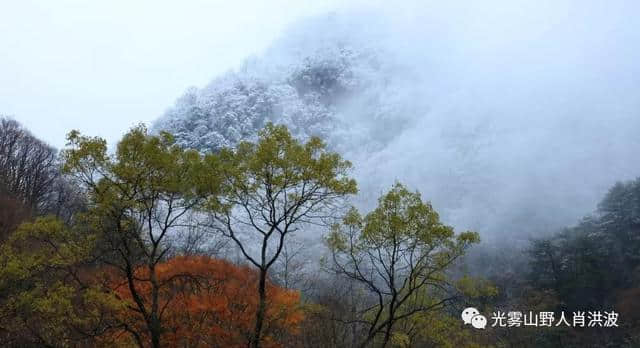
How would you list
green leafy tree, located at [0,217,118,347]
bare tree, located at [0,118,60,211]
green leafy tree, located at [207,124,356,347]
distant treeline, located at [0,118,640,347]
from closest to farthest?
green leafy tree, located at [0,217,118,347] < distant treeline, located at [0,118,640,347] < green leafy tree, located at [207,124,356,347] < bare tree, located at [0,118,60,211]

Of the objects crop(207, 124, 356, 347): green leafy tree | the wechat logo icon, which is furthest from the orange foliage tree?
the wechat logo icon

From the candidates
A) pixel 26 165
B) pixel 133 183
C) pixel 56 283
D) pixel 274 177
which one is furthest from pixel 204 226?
pixel 26 165

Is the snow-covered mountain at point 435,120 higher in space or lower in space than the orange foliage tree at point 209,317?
higher

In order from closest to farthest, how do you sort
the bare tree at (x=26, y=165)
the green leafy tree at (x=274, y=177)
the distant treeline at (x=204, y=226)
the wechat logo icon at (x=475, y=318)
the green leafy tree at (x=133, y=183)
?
the green leafy tree at (x=133, y=183) → the distant treeline at (x=204, y=226) → the green leafy tree at (x=274, y=177) → the wechat logo icon at (x=475, y=318) → the bare tree at (x=26, y=165)

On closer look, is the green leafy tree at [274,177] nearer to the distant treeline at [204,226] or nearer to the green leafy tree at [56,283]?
the distant treeline at [204,226]

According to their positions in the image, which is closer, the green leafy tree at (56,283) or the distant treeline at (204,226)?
the green leafy tree at (56,283)

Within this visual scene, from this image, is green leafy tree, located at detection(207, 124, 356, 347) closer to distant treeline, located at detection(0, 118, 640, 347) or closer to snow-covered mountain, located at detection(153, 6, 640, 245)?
distant treeline, located at detection(0, 118, 640, 347)

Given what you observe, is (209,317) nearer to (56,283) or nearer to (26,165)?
(56,283)

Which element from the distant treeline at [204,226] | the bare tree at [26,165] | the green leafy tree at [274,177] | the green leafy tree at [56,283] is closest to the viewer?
the green leafy tree at [56,283]

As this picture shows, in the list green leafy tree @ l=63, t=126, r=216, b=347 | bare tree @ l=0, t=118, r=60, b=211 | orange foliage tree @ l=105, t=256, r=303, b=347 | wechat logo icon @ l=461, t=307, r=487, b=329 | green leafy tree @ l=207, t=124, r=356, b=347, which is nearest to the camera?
green leafy tree @ l=63, t=126, r=216, b=347

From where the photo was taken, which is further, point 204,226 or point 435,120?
point 435,120

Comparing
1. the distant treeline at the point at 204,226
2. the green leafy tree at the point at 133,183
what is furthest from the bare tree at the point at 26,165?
the green leafy tree at the point at 133,183

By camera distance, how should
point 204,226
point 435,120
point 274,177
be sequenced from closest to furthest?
point 274,177
point 204,226
point 435,120

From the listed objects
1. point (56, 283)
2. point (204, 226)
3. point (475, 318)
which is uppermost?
point (475, 318)
